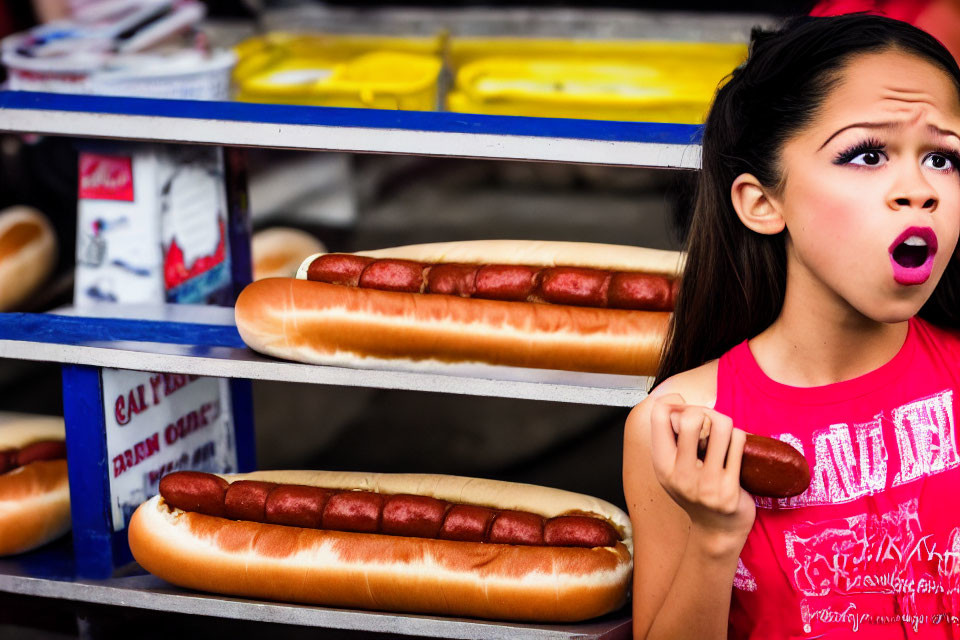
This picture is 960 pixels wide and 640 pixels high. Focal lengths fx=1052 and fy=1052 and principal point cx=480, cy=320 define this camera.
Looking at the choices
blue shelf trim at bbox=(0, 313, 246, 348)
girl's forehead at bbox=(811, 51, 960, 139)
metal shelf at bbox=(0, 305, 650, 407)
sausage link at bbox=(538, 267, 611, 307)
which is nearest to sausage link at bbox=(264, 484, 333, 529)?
metal shelf at bbox=(0, 305, 650, 407)

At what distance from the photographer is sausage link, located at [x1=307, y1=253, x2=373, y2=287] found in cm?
257

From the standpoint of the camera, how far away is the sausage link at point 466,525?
2.43m

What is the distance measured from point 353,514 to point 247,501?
0.88 ft

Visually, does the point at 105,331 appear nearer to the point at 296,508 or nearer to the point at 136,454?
the point at 136,454

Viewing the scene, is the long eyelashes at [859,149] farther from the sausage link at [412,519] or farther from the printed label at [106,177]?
the printed label at [106,177]

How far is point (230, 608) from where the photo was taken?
8.12ft

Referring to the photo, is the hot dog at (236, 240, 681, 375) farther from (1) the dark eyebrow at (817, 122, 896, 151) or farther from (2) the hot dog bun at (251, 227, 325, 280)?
(2) the hot dog bun at (251, 227, 325, 280)

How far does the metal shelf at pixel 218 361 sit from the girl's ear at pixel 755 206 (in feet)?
1.91

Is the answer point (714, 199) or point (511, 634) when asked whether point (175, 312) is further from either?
point (714, 199)

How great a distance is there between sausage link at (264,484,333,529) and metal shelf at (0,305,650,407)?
11.1 inches

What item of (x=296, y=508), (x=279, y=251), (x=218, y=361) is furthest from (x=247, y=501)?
(x=279, y=251)

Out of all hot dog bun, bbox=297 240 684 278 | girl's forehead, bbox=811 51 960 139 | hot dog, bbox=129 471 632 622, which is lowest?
hot dog, bbox=129 471 632 622

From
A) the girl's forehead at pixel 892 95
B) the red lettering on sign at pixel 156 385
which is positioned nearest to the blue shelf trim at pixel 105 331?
the red lettering on sign at pixel 156 385

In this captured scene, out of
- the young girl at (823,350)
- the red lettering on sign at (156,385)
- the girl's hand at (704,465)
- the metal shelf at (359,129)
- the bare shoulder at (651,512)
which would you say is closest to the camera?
the girl's hand at (704,465)
